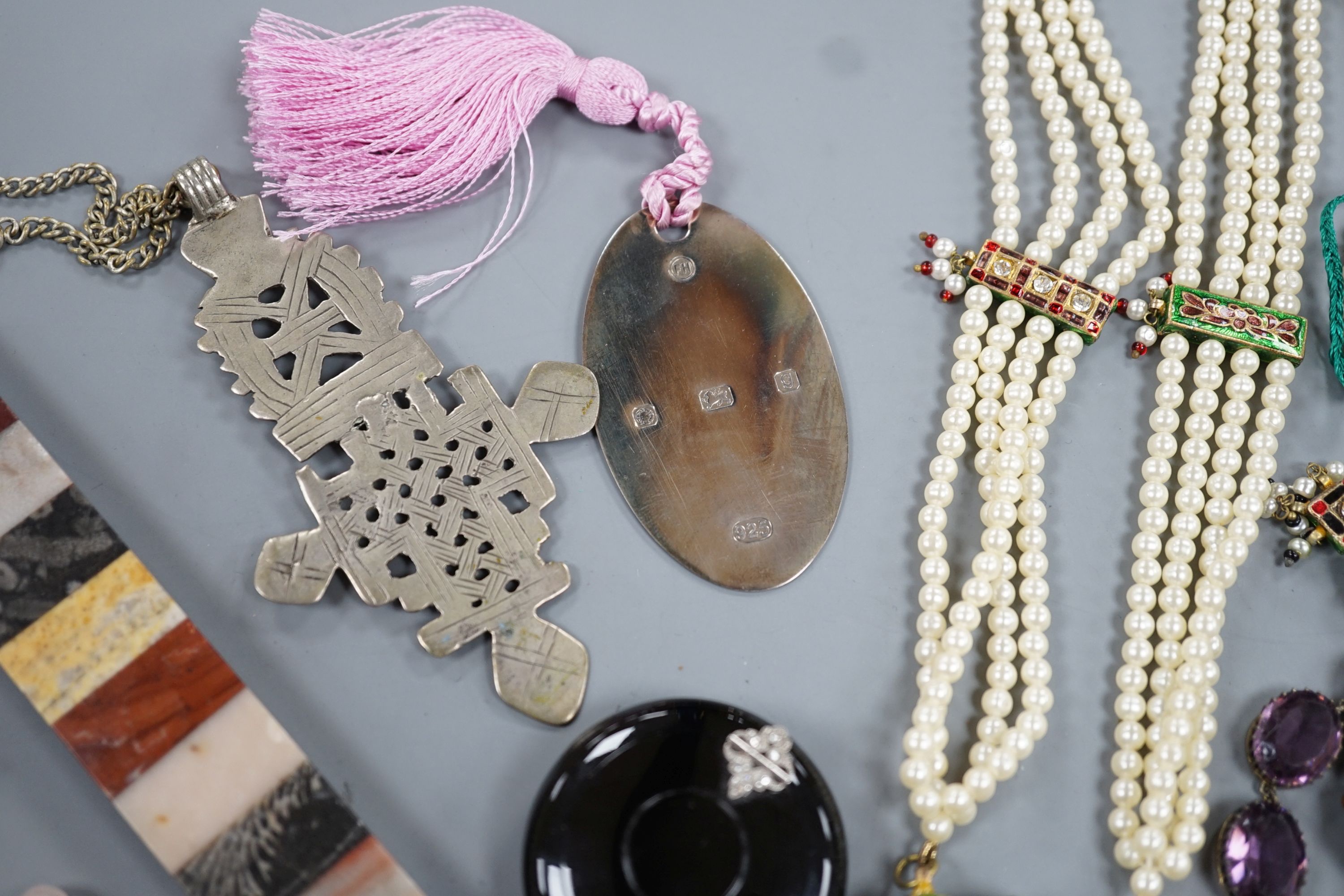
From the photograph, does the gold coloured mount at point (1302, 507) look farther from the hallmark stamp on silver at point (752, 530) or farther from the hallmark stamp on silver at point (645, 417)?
the hallmark stamp on silver at point (645, 417)

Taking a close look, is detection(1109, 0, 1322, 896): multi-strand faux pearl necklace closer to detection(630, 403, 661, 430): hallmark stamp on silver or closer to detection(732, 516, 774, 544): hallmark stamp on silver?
detection(732, 516, 774, 544): hallmark stamp on silver

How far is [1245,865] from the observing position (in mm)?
1129

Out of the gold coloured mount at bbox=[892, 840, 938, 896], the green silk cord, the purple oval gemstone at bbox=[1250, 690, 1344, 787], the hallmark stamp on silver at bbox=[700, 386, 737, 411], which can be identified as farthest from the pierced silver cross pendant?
the green silk cord

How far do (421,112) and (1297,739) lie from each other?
1.25m

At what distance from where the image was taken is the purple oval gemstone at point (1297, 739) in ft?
3.81

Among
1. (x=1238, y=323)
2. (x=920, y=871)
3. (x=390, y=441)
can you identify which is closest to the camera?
(x=920, y=871)

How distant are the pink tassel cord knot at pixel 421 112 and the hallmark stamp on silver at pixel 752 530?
39 centimetres

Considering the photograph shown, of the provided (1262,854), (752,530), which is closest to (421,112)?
(752,530)

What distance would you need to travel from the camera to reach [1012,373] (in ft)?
4.34

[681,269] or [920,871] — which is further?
[681,269]

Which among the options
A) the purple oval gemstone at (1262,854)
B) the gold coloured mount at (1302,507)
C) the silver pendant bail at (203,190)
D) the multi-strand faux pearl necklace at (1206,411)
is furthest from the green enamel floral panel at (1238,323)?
the silver pendant bail at (203,190)

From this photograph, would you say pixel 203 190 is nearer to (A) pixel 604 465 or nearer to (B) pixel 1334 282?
(A) pixel 604 465

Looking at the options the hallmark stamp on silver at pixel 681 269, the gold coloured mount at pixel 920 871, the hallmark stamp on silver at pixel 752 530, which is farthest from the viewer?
the hallmark stamp on silver at pixel 681 269

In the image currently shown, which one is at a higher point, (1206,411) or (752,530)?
(752,530)
